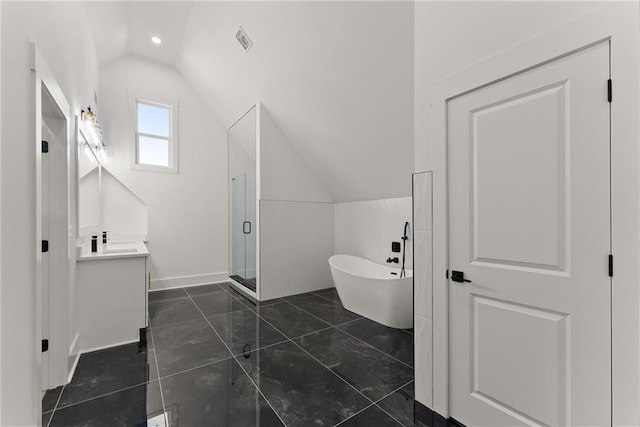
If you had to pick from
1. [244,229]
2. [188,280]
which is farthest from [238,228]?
[188,280]

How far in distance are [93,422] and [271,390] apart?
1.05m

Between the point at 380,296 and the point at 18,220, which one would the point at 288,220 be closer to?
the point at 380,296

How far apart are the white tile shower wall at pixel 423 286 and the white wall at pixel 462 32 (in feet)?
0.60

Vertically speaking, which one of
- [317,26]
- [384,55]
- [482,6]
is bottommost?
[482,6]

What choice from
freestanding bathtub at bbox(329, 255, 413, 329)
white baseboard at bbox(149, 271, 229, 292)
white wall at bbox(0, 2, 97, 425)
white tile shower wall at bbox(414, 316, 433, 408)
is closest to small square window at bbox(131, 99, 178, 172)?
white baseboard at bbox(149, 271, 229, 292)

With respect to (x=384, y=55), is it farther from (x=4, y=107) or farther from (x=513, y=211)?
(x=4, y=107)

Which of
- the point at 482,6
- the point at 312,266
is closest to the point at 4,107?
the point at 482,6

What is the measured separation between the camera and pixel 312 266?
4.41 m

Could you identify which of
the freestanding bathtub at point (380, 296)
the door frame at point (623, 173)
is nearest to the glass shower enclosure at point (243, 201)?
the freestanding bathtub at point (380, 296)

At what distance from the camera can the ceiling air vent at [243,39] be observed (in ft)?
10.8

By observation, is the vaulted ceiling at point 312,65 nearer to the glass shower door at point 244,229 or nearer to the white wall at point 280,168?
the white wall at point 280,168

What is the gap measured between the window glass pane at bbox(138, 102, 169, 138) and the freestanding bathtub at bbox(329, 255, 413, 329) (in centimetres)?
386

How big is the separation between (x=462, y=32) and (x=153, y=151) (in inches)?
189

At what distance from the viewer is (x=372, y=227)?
408cm
